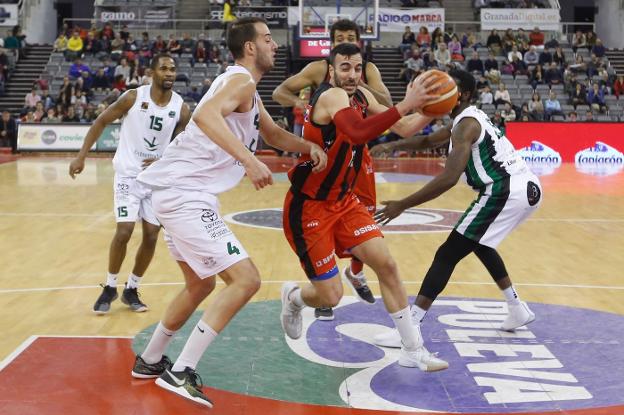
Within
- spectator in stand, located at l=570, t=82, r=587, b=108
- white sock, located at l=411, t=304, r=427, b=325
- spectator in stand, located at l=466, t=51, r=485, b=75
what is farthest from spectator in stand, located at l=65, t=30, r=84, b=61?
white sock, located at l=411, t=304, r=427, b=325

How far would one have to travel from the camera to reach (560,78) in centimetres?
2622

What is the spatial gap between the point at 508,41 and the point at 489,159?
23500mm

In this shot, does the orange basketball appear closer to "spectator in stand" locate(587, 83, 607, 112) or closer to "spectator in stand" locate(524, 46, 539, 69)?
"spectator in stand" locate(587, 83, 607, 112)

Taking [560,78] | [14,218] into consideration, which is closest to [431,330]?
[14,218]

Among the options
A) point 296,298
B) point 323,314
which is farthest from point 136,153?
point 296,298

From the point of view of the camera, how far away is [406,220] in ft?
37.9

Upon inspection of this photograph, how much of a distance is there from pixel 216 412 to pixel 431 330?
2125mm

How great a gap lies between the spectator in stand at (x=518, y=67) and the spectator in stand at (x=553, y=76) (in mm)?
725

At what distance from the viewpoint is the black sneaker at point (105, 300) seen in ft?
21.1

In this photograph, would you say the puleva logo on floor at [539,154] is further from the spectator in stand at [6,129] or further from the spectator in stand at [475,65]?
the spectator in stand at [6,129]

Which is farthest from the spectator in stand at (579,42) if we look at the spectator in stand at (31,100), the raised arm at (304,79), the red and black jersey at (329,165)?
the red and black jersey at (329,165)

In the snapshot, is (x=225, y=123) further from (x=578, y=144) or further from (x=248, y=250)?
(x=578, y=144)

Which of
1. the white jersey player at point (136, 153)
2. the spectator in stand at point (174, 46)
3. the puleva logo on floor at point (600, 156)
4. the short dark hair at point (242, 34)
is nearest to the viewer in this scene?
the short dark hair at point (242, 34)

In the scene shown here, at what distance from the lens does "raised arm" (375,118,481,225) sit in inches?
205
